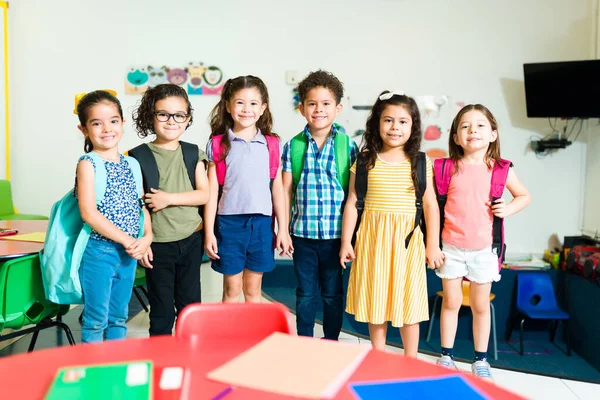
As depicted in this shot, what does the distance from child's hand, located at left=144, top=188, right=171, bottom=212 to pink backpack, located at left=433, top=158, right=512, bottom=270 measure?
1113mm

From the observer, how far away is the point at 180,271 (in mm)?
2012

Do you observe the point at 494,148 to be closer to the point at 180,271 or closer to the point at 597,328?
the point at 180,271

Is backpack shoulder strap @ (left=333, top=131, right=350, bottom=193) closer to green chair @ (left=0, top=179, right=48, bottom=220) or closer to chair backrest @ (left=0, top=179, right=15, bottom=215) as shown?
green chair @ (left=0, top=179, right=48, bottom=220)

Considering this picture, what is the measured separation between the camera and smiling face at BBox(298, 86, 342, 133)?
199 cm

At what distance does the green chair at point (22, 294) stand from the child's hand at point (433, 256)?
1601mm

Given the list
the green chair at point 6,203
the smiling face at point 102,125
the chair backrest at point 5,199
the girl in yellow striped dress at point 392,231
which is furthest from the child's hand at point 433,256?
the chair backrest at point 5,199

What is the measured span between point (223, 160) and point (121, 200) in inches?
17.4

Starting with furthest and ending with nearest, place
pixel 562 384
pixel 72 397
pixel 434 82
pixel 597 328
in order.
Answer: pixel 434 82
pixel 597 328
pixel 562 384
pixel 72 397

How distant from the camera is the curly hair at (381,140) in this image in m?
1.95

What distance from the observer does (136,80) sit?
4145 millimetres

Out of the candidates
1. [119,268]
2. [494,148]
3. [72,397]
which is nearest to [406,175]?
[494,148]

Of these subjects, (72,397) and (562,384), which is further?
(562,384)

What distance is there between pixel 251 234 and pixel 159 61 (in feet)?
8.80

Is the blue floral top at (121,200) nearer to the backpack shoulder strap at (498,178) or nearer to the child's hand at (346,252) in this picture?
the child's hand at (346,252)
